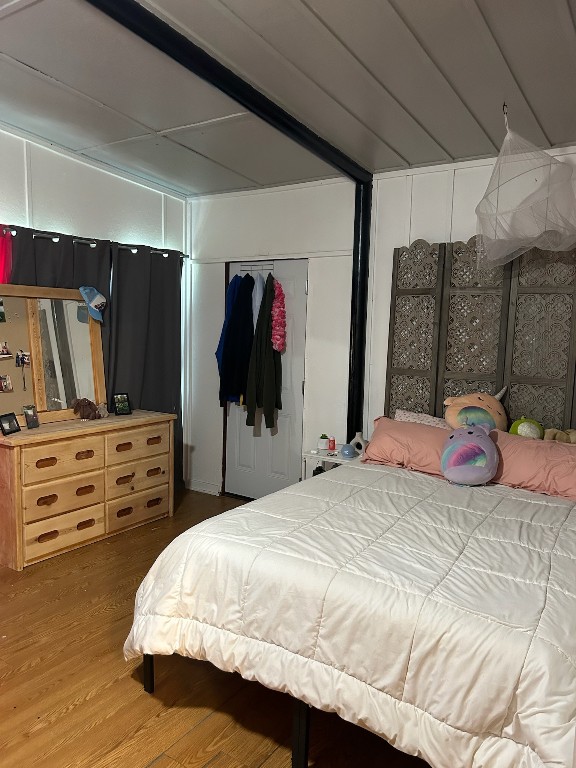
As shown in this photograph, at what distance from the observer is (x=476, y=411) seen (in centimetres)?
307

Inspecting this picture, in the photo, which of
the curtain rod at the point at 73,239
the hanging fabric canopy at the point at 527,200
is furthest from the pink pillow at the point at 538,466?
the curtain rod at the point at 73,239

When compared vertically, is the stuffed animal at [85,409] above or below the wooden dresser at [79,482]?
above

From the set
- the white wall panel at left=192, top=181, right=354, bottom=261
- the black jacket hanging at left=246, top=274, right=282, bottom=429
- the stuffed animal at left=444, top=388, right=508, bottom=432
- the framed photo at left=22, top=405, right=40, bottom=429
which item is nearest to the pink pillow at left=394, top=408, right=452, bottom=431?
the stuffed animal at left=444, top=388, right=508, bottom=432

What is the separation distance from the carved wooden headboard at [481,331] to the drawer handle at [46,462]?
210cm

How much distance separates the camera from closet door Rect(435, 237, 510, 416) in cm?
328

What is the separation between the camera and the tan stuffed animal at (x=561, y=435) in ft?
9.70

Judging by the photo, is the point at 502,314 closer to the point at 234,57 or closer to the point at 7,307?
the point at 234,57

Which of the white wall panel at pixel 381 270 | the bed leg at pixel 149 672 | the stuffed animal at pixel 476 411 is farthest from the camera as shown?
the white wall panel at pixel 381 270

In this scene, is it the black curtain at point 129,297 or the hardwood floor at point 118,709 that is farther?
the black curtain at point 129,297

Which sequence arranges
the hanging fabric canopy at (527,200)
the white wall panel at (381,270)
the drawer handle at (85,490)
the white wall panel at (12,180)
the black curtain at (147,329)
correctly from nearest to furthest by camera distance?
the hanging fabric canopy at (527,200), the white wall panel at (12,180), the drawer handle at (85,490), the white wall panel at (381,270), the black curtain at (147,329)

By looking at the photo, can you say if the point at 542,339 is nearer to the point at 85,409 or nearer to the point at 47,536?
the point at 85,409

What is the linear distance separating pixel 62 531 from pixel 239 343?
1814mm

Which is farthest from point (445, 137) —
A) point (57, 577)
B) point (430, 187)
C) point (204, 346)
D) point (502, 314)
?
point (57, 577)

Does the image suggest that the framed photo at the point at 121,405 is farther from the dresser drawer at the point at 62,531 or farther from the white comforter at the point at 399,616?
the white comforter at the point at 399,616
